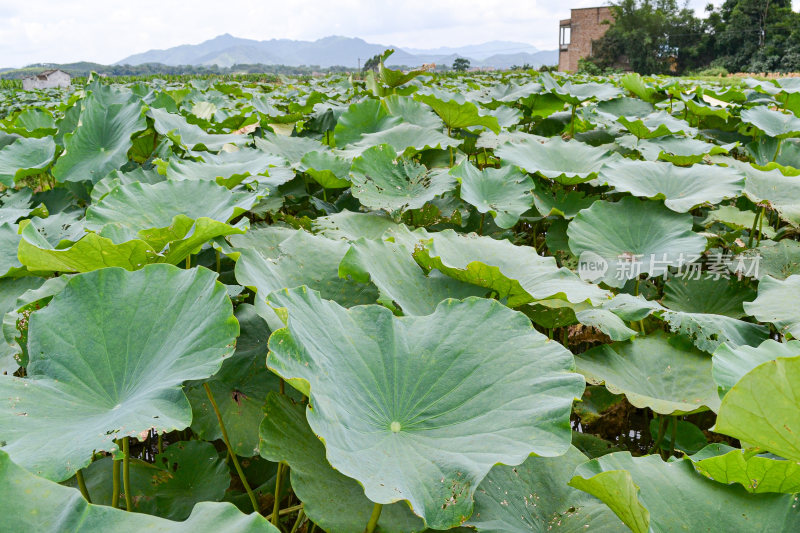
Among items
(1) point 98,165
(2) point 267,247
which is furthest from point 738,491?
(1) point 98,165

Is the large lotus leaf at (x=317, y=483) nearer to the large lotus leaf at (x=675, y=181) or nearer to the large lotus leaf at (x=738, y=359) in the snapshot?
the large lotus leaf at (x=738, y=359)

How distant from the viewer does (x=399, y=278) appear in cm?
113

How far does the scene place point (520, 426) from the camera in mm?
741

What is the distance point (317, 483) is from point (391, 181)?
3.84 ft

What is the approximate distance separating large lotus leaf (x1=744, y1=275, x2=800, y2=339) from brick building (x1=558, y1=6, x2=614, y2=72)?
34689mm

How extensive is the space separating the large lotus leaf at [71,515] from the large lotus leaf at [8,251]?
783mm

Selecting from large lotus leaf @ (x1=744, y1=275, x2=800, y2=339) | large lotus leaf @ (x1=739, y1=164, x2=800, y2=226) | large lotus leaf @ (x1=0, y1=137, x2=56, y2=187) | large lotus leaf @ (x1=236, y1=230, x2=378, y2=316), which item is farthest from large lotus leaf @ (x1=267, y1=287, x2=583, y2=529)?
large lotus leaf @ (x1=0, y1=137, x2=56, y2=187)

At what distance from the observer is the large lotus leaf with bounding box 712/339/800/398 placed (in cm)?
84

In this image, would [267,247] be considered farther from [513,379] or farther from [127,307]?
[513,379]

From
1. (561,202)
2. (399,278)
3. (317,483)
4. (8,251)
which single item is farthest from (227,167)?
(317,483)

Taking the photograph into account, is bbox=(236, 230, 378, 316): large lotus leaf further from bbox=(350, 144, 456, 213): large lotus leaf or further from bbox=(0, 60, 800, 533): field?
bbox=(350, 144, 456, 213): large lotus leaf

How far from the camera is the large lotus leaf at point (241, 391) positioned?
1017 millimetres

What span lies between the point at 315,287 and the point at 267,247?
31 centimetres

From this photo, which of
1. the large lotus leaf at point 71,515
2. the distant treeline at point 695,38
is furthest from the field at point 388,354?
the distant treeline at point 695,38
